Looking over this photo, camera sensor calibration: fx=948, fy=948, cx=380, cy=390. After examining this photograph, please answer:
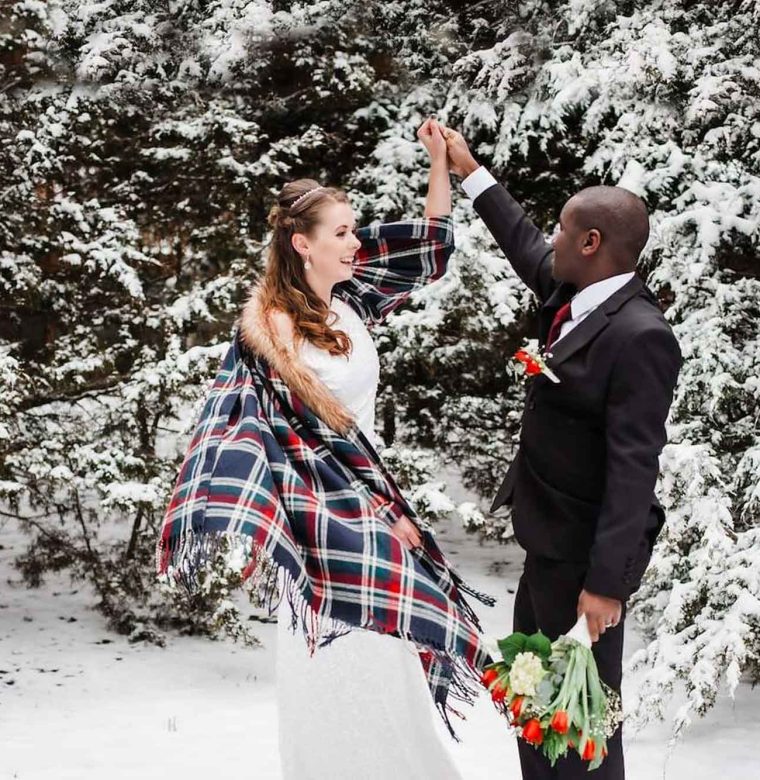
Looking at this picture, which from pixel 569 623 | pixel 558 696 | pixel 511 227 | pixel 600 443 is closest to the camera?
pixel 558 696

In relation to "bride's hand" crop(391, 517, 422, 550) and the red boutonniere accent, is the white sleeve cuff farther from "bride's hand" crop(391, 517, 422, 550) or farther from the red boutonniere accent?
"bride's hand" crop(391, 517, 422, 550)

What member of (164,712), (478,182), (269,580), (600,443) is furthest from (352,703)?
(164,712)

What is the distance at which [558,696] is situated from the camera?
7.16 ft

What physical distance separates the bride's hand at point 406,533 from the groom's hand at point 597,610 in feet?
1.98

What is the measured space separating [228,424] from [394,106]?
4.41 metres

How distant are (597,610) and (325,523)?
761mm

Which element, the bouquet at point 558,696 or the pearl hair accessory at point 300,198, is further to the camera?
the pearl hair accessory at point 300,198

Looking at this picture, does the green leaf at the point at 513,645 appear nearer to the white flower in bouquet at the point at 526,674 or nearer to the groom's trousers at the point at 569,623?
the white flower in bouquet at the point at 526,674

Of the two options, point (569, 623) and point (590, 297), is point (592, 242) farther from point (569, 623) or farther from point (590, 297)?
point (569, 623)

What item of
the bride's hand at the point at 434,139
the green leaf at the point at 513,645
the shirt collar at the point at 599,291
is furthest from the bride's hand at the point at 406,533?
the bride's hand at the point at 434,139

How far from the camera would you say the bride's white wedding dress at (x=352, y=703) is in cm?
282

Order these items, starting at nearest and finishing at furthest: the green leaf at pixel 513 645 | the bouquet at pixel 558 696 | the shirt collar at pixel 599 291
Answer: the bouquet at pixel 558 696 < the green leaf at pixel 513 645 < the shirt collar at pixel 599 291

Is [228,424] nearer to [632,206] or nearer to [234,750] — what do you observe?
[632,206]

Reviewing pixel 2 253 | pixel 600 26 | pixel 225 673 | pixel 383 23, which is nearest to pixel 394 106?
pixel 383 23
